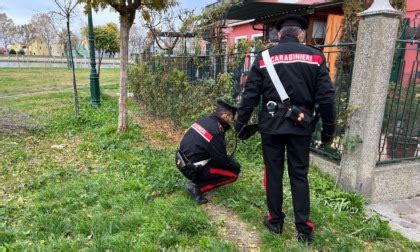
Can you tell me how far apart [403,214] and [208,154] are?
2320mm

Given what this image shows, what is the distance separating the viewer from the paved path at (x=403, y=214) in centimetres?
344

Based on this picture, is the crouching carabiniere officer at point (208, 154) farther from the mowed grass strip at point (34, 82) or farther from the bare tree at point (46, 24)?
the mowed grass strip at point (34, 82)

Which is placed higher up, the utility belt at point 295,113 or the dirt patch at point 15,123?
the utility belt at point 295,113

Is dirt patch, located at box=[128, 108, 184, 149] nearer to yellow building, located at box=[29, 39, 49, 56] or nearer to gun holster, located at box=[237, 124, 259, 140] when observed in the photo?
gun holster, located at box=[237, 124, 259, 140]

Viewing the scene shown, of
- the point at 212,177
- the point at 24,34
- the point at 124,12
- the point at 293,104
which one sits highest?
the point at 24,34

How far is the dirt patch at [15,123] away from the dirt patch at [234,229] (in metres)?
5.07

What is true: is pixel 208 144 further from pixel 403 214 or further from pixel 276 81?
pixel 403 214

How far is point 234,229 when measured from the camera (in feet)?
10.9

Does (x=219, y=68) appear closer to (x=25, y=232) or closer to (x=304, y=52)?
(x=304, y=52)

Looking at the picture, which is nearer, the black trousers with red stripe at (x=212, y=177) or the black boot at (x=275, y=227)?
the black boot at (x=275, y=227)

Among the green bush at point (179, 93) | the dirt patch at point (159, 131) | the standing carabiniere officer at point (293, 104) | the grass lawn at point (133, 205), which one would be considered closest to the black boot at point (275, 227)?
the grass lawn at point (133, 205)

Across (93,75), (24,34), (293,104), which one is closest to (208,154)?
(293,104)

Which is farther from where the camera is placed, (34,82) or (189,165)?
(34,82)

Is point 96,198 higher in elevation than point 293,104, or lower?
lower
